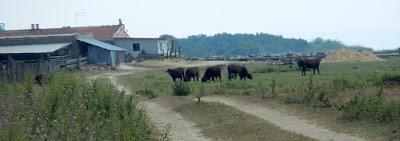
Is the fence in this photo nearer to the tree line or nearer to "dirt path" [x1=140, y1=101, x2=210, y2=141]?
"dirt path" [x1=140, y1=101, x2=210, y2=141]

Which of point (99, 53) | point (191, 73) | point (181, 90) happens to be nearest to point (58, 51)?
point (99, 53)

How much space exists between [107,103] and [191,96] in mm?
9640

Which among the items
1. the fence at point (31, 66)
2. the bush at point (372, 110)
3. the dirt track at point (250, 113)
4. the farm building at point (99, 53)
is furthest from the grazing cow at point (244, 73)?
the farm building at point (99, 53)

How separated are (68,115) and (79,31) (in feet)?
180

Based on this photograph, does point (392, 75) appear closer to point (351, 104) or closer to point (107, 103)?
point (351, 104)

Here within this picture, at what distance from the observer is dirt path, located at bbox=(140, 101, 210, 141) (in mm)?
16016

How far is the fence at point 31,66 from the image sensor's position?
30.8 meters

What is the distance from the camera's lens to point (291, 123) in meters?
17.0

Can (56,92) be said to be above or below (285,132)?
above

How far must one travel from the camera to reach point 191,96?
964 inches

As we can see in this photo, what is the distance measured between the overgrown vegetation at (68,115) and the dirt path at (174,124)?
63.3 inches

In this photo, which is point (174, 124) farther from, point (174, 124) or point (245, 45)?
point (245, 45)

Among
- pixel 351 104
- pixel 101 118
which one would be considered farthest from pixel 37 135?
pixel 351 104

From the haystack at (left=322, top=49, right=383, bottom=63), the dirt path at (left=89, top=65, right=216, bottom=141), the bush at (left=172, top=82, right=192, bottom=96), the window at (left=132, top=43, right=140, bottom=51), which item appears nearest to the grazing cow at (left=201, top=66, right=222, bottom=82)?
the bush at (left=172, top=82, right=192, bottom=96)
